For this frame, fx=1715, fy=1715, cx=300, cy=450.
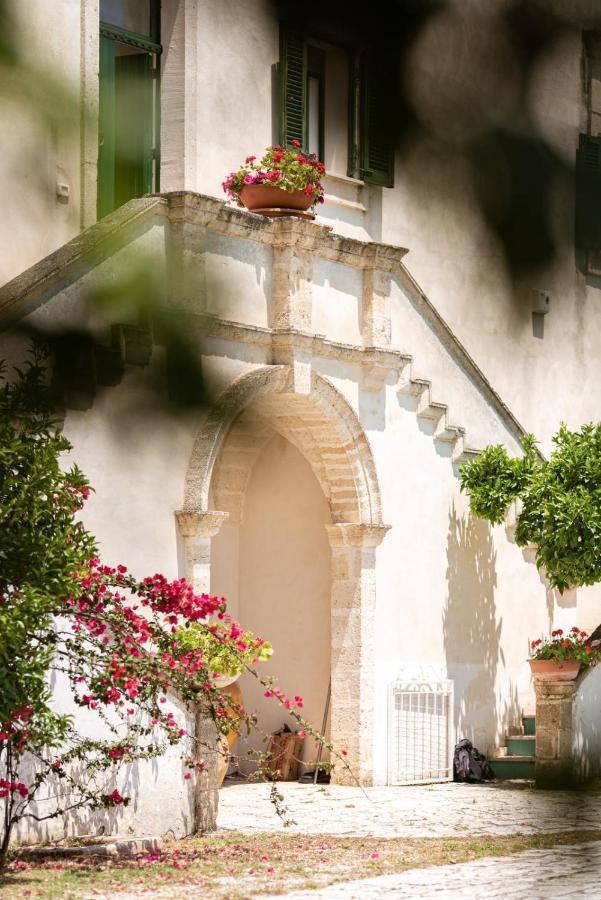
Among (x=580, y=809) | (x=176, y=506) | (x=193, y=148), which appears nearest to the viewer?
(x=193, y=148)

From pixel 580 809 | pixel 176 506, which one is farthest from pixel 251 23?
pixel 176 506

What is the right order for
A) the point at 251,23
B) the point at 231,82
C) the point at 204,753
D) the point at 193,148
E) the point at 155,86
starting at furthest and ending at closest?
the point at 204,753, the point at 231,82, the point at 193,148, the point at 155,86, the point at 251,23

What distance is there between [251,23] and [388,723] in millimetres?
12354

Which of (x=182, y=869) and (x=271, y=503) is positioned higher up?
(x=271, y=503)

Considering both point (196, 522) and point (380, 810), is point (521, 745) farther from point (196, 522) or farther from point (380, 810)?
point (196, 522)

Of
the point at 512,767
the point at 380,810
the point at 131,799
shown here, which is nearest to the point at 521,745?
the point at 512,767

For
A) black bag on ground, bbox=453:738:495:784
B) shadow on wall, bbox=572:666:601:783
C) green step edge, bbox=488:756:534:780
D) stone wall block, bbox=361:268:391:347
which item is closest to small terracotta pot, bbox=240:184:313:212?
stone wall block, bbox=361:268:391:347

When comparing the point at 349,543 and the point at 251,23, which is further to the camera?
the point at 349,543

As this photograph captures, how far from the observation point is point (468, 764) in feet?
44.8

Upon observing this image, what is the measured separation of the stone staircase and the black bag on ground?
0.76ft

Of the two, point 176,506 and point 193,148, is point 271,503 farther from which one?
point 193,148

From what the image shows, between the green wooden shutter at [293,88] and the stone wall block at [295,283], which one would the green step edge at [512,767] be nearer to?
the stone wall block at [295,283]

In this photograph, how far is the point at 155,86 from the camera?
133 cm

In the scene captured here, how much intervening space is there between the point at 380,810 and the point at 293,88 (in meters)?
10.3
